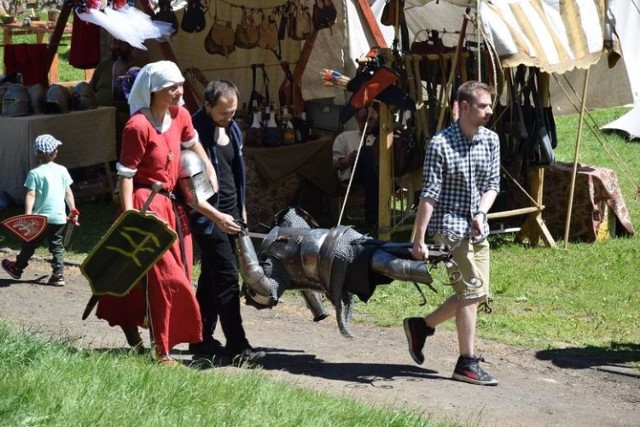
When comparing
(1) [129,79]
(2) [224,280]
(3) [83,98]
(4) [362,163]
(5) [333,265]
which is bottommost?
(4) [362,163]

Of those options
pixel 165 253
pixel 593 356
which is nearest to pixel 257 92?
pixel 593 356

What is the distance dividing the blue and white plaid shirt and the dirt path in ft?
3.03

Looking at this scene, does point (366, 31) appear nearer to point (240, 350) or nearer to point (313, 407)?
point (240, 350)

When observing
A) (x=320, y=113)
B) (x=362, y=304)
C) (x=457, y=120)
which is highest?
(x=457, y=120)

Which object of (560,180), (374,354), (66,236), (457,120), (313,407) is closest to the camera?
(313,407)

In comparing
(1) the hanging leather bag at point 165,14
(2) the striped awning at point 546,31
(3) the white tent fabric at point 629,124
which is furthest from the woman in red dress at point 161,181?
(3) the white tent fabric at point 629,124

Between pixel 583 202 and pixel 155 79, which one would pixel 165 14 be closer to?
pixel 583 202

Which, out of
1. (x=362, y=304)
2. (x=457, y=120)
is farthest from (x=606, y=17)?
(x=457, y=120)

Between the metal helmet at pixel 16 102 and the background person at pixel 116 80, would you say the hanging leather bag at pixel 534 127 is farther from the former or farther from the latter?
the metal helmet at pixel 16 102

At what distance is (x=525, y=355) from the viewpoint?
7699 millimetres

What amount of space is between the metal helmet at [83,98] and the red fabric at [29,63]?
4.20 feet

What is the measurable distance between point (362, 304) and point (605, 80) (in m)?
4.92

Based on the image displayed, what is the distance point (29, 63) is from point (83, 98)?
1.67 m

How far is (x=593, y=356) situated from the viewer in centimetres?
768
